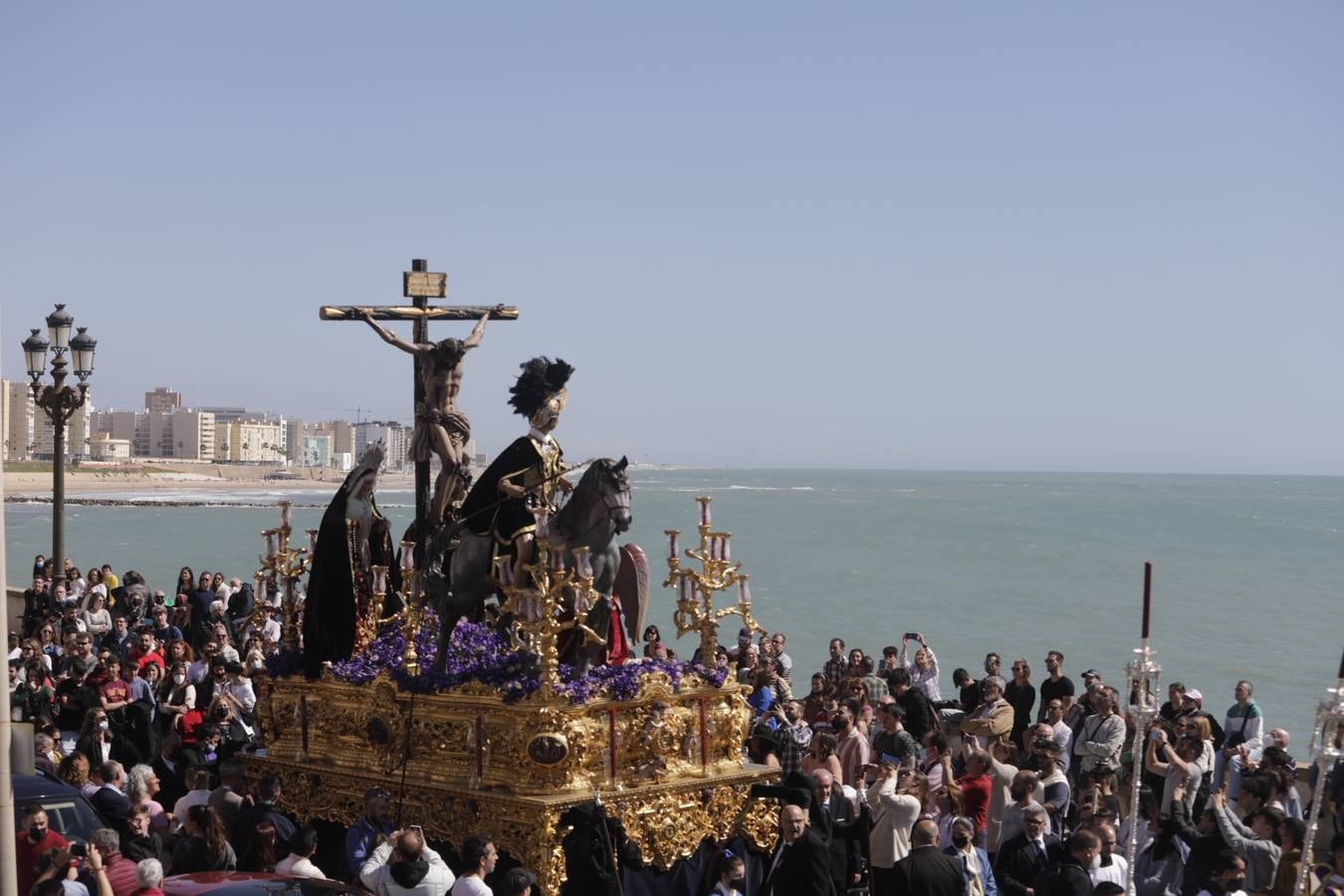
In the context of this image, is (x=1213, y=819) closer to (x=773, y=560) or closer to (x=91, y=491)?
(x=773, y=560)

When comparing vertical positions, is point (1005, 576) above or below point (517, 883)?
below

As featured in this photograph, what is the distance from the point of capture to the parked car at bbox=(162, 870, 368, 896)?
9719mm

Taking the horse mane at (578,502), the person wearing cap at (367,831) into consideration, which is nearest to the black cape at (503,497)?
the horse mane at (578,502)

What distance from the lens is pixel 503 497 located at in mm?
13391

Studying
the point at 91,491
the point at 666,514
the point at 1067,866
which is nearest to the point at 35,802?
the point at 1067,866

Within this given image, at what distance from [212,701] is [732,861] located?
6224 mm

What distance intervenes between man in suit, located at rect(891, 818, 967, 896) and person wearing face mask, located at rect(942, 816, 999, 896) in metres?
0.09

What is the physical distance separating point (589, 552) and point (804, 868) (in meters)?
2.78

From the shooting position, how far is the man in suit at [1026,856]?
1110 centimetres

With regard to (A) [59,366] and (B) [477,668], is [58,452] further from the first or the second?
(B) [477,668]

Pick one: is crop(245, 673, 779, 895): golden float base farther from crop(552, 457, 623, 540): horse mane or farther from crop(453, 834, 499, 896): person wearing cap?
crop(453, 834, 499, 896): person wearing cap

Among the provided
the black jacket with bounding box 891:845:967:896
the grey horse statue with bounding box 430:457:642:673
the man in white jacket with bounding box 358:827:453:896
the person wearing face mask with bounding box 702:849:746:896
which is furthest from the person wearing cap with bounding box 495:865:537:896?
the grey horse statue with bounding box 430:457:642:673

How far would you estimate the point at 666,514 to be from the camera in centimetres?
12256

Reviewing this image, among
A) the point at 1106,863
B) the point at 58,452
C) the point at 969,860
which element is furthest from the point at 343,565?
the point at 58,452
